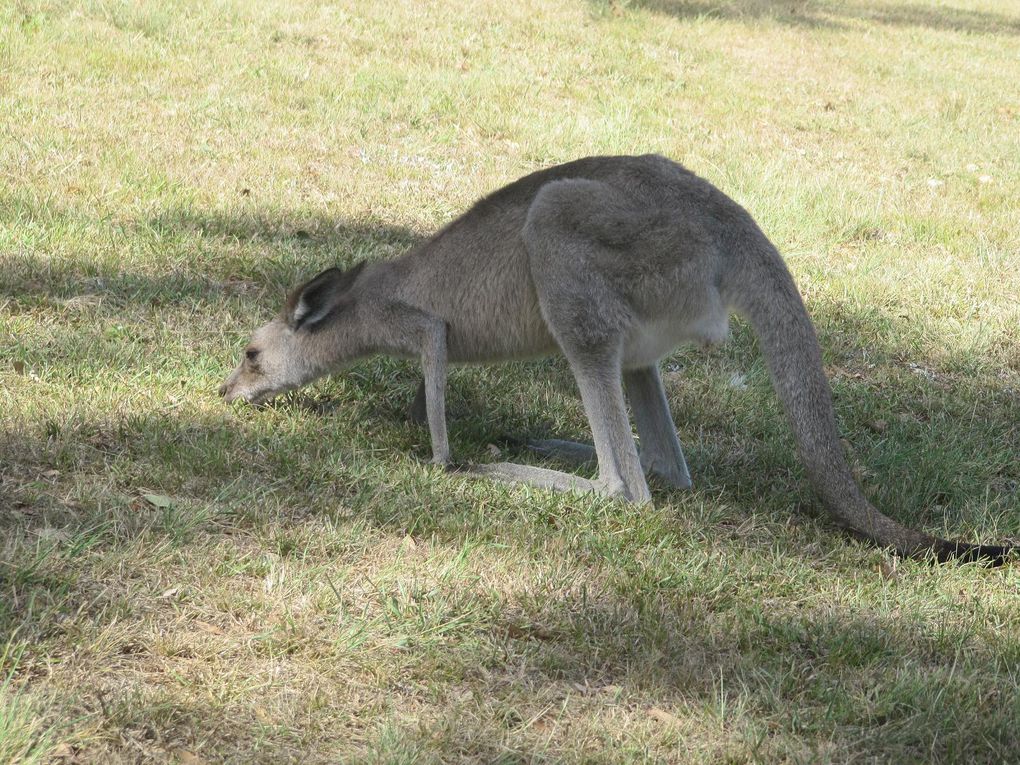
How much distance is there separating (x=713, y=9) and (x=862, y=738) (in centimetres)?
1322

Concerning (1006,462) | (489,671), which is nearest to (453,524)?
(489,671)

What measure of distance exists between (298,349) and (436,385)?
807 millimetres

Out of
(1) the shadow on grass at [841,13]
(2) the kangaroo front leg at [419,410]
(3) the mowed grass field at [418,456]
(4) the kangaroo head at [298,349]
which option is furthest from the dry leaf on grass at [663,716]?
(1) the shadow on grass at [841,13]

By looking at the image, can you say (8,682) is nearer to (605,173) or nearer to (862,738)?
(862,738)

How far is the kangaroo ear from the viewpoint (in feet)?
17.6

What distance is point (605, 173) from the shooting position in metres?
5.02

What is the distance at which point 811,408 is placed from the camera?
4.45 meters

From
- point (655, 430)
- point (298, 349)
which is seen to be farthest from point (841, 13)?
point (298, 349)

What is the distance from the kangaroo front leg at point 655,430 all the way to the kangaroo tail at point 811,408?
0.73 meters

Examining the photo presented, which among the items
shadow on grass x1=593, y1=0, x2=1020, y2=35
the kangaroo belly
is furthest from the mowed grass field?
shadow on grass x1=593, y1=0, x2=1020, y2=35

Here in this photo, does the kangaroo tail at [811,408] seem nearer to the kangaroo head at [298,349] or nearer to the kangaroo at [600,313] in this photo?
the kangaroo at [600,313]

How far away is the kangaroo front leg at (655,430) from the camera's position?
523cm

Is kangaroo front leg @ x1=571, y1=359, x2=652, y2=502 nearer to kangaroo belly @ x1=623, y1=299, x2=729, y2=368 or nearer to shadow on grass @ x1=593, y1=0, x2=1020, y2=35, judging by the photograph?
kangaroo belly @ x1=623, y1=299, x2=729, y2=368

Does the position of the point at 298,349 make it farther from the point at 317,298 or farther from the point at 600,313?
the point at 600,313
